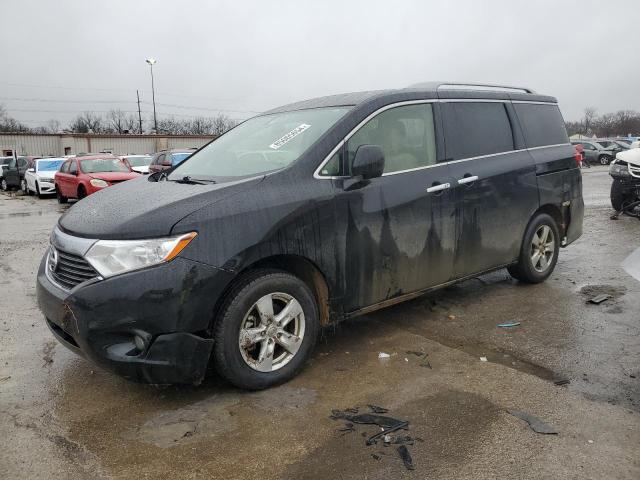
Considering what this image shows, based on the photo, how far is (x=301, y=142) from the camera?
12.7 ft

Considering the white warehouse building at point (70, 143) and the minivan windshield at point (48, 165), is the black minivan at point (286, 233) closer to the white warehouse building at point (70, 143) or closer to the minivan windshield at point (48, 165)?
the minivan windshield at point (48, 165)

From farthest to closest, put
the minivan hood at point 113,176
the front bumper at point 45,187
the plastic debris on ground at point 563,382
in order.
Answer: the front bumper at point 45,187, the minivan hood at point 113,176, the plastic debris on ground at point 563,382

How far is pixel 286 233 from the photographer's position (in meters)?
3.44

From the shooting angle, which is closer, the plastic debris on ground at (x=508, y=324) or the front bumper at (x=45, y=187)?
the plastic debris on ground at (x=508, y=324)

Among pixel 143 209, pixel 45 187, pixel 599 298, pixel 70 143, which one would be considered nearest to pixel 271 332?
pixel 143 209

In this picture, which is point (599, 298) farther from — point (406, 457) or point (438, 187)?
point (406, 457)

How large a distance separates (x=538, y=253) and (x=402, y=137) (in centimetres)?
236

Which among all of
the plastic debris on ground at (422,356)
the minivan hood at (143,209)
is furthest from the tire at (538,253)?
the minivan hood at (143,209)

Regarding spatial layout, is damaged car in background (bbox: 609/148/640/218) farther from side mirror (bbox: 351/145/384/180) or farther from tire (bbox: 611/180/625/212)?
side mirror (bbox: 351/145/384/180)

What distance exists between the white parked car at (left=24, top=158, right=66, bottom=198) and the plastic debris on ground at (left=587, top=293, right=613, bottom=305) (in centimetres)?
1941

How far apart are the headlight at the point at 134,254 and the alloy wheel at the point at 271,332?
0.62 meters

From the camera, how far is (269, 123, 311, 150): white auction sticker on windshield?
401cm

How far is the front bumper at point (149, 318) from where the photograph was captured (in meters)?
2.98

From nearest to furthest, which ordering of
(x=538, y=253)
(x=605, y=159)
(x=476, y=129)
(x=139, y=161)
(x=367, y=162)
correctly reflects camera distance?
(x=367, y=162) → (x=476, y=129) → (x=538, y=253) → (x=139, y=161) → (x=605, y=159)
